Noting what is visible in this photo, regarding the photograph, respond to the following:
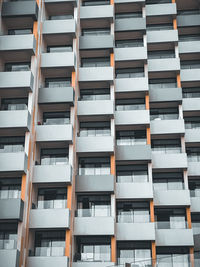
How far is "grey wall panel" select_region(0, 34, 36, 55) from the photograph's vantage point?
30281 millimetres

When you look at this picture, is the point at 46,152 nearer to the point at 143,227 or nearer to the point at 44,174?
the point at 44,174

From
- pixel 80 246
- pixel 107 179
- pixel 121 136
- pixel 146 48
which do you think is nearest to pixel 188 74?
pixel 146 48

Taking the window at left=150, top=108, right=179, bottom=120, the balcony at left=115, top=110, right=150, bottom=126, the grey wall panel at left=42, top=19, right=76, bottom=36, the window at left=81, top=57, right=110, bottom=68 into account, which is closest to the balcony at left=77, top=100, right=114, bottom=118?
the balcony at left=115, top=110, right=150, bottom=126

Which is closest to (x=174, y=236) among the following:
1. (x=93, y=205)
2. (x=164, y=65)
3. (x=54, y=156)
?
(x=93, y=205)

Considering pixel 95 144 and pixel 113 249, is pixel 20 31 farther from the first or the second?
pixel 113 249

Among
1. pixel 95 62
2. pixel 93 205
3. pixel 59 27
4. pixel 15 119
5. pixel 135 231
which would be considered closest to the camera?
pixel 15 119

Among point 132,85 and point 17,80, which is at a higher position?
point 132,85

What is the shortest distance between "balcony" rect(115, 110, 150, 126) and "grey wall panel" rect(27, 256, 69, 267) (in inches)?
475

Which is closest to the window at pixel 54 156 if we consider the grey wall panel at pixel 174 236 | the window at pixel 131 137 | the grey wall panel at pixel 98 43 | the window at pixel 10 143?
the window at pixel 10 143

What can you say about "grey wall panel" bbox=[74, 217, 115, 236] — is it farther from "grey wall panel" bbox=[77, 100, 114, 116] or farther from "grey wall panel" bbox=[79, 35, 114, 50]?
"grey wall panel" bbox=[79, 35, 114, 50]

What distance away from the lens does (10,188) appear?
28.4 metres

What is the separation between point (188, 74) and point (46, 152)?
47.8 feet

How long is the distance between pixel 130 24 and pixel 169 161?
1354cm

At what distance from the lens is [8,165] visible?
26641mm
